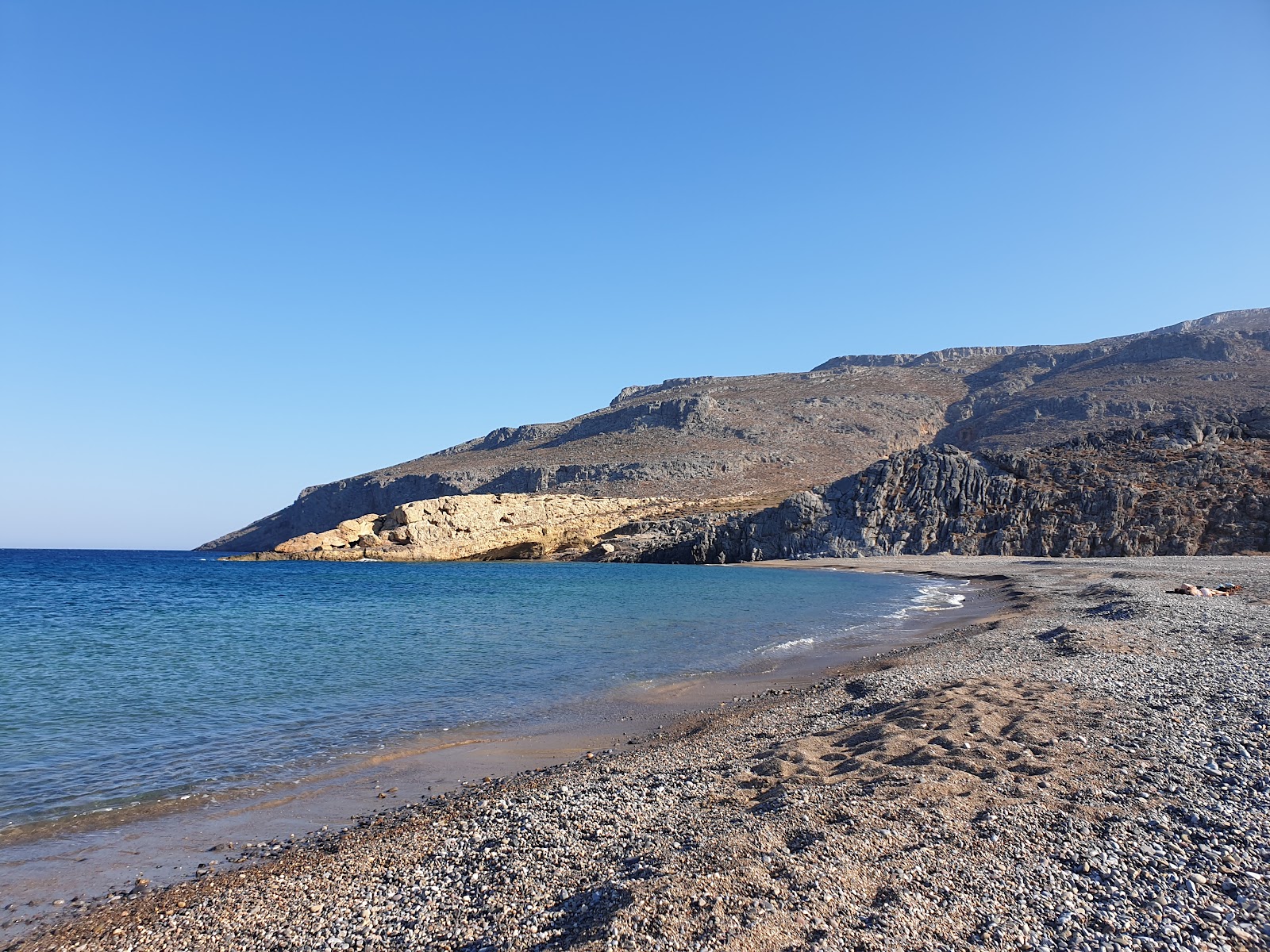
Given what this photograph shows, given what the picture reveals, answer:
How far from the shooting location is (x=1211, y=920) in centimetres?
457

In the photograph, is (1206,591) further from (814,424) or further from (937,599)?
(814,424)

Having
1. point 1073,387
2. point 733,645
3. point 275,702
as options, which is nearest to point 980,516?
point 733,645

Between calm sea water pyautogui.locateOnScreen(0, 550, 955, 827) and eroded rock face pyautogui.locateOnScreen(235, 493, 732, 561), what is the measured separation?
34.6 m

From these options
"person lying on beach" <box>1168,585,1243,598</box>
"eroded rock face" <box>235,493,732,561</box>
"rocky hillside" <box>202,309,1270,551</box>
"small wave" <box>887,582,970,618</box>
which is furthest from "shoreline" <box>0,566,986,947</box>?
"rocky hillside" <box>202,309,1270,551</box>

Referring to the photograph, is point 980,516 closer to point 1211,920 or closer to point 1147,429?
point 1147,429

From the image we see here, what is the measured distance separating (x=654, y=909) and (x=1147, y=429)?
7315 cm

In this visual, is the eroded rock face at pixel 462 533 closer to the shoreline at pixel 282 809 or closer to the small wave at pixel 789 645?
the small wave at pixel 789 645

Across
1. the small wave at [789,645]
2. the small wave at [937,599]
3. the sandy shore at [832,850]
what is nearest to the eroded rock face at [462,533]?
the small wave at [937,599]

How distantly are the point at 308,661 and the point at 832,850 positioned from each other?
15883 millimetres

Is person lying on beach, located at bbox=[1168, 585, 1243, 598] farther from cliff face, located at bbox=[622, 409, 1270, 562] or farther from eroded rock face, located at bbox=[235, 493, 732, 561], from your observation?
eroded rock face, located at bbox=[235, 493, 732, 561]

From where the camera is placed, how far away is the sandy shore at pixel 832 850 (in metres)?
4.74

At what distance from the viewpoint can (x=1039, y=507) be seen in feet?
189

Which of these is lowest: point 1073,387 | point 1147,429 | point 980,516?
point 980,516

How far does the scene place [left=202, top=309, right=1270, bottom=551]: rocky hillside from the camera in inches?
4124
